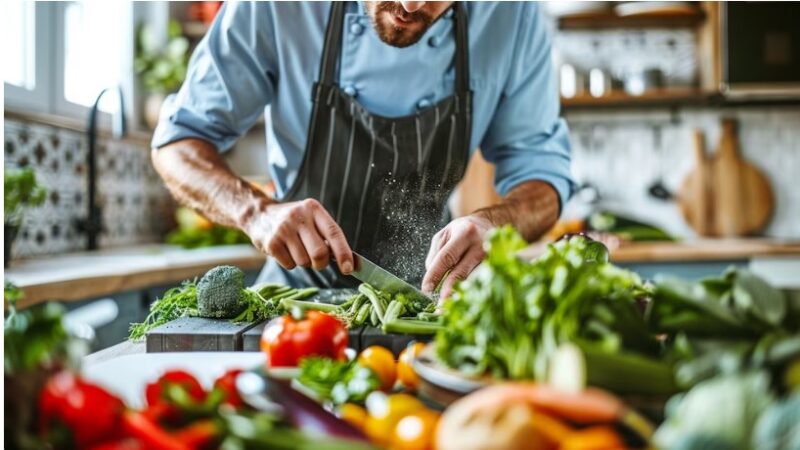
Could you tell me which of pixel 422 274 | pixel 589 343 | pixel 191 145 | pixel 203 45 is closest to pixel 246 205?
pixel 191 145

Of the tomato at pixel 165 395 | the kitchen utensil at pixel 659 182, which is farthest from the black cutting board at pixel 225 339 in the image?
the kitchen utensil at pixel 659 182

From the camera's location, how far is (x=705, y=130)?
13.2ft

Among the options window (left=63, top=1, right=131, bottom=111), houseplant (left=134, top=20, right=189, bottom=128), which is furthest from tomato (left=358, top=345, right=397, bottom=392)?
houseplant (left=134, top=20, right=189, bottom=128)

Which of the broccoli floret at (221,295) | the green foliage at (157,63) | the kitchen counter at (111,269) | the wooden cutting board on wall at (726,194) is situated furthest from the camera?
the wooden cutting board on wall at (726,194)

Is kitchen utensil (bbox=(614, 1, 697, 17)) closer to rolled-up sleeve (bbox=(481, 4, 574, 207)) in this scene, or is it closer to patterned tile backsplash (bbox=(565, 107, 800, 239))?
patterned tile backsplash (bbox=(565, 107, 800, 239))

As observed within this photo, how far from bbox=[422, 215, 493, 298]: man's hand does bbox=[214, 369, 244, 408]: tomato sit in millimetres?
592

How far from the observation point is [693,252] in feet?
10.4

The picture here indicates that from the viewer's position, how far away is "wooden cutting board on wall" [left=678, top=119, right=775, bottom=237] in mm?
3873

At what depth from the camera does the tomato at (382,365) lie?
94 centimetres

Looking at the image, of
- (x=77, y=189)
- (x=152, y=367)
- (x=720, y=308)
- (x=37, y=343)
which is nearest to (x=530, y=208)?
(x=720, y=308)

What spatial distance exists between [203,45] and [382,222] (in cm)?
64

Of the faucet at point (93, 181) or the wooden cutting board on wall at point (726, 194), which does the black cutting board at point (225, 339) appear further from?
the wooden cutting board on wall at point (726, 194)

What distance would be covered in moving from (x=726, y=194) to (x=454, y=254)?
3038 millimetres

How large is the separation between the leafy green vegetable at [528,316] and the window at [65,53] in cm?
208
